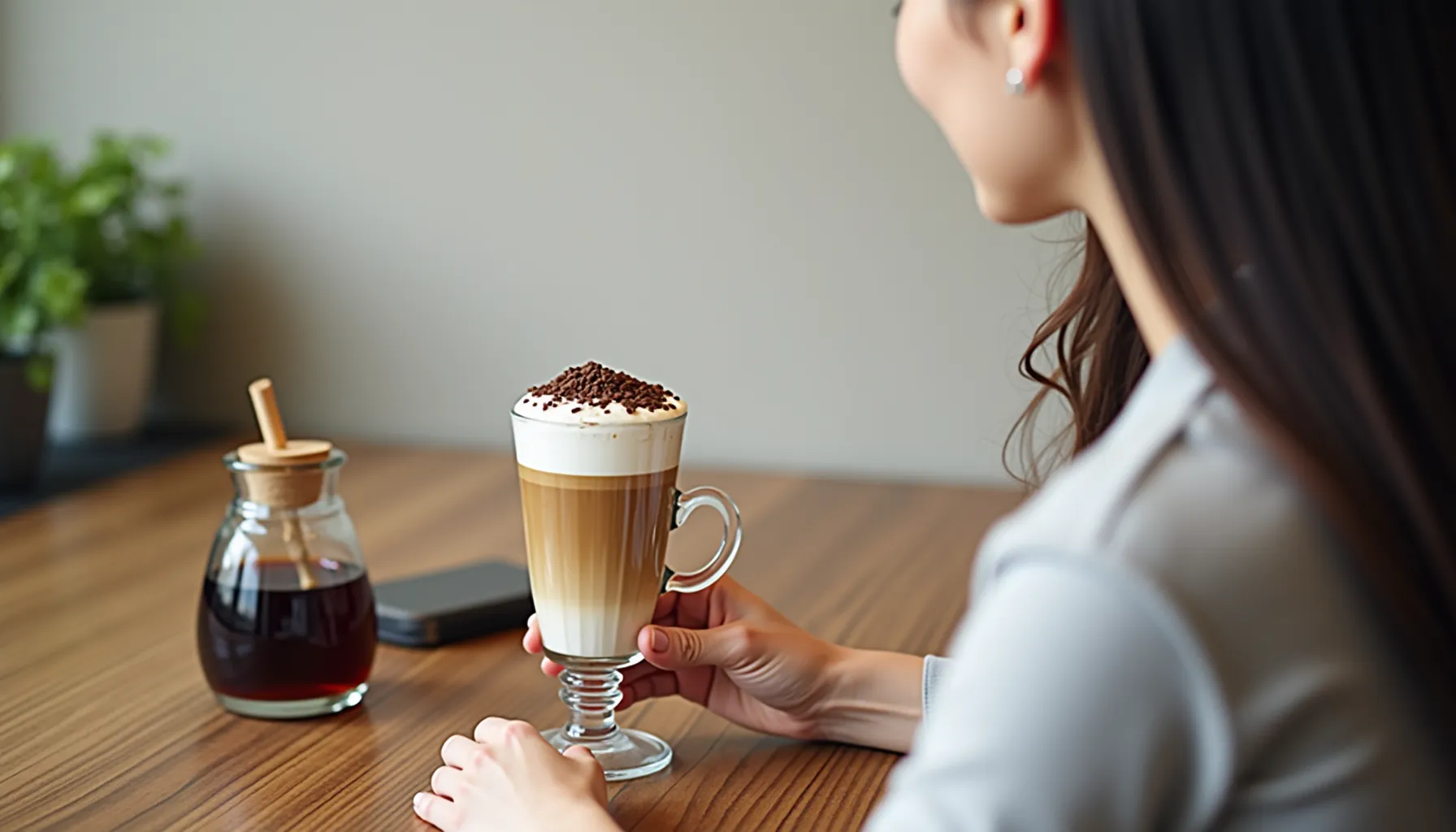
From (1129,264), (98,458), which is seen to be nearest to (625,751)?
(1129,264)

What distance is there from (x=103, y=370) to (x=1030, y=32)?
1.63 m

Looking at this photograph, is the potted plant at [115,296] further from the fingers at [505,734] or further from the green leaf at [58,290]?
the fingers at [505,734]

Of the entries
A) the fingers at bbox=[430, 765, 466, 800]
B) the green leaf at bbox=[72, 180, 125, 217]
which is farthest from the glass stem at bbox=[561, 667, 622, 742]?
the green leaf at bbox=[72, 180, 125, 217]

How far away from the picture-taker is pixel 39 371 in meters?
1.76

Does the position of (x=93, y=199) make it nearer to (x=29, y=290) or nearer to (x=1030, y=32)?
(x=29, y=290)

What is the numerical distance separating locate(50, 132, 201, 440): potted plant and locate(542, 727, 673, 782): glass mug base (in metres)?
1.17

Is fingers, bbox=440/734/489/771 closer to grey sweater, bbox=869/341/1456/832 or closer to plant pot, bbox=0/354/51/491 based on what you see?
grey sweater, bbox=869/341/1456/832

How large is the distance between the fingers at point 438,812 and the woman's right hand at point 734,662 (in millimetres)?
129

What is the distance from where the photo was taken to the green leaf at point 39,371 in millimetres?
1758

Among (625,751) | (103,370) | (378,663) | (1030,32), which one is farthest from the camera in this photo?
(103,370)

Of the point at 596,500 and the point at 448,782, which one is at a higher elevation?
the point at 596,500

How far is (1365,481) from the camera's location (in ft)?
1.90

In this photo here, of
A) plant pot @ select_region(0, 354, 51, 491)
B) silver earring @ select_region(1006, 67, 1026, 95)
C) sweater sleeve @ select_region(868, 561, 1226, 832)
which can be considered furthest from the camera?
plant pot @ select_region(0, 354, 51, 491)

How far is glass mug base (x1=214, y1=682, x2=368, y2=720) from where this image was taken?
42.1 inches
